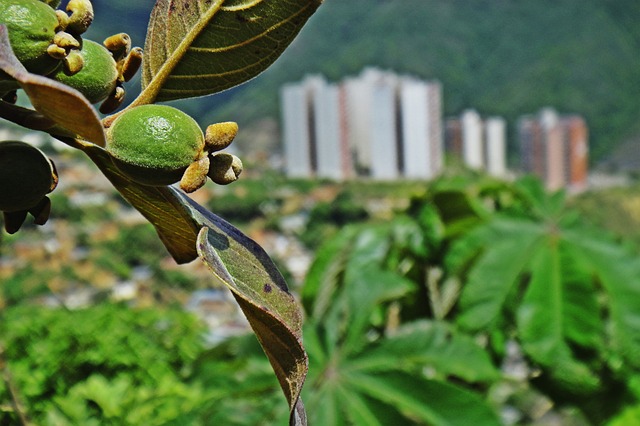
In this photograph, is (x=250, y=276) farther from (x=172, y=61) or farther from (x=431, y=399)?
(x=431, y=399)

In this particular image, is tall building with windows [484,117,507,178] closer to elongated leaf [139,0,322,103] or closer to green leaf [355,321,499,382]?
green leaf [355,321,499,382]

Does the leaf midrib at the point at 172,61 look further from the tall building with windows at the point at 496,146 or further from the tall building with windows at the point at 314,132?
the tall building with windows at the point at 496,146

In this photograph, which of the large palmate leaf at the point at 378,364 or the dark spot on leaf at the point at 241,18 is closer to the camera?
the dark spot on leaf at the point at 241,18

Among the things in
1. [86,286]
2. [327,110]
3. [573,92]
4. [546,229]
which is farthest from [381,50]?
[546,229]

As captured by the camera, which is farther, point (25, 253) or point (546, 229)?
point (25, 253)

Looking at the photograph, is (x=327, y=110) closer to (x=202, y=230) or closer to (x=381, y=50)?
(x=381, y=50)

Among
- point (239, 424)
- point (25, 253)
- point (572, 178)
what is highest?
point (239, 424)

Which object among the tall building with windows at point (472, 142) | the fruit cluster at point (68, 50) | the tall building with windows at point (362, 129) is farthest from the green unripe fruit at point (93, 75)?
the tall building with windows at point (472, 142)
